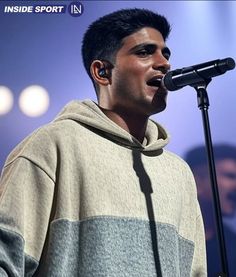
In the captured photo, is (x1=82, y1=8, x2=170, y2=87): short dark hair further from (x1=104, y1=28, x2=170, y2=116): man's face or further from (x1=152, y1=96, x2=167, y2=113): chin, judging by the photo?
(x1=152, y1=96, x2=167, y2=113): chin

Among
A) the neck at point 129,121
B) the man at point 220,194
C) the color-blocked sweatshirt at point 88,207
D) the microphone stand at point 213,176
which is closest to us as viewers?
the microphone stand at point 213,176

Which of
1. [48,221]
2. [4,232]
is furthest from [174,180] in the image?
[4,232]

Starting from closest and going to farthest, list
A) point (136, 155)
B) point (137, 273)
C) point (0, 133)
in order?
point (137, 273), point (136, 155), point (0, 133)

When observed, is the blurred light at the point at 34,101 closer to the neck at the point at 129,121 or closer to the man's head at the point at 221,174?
the neck at the point at 129,121

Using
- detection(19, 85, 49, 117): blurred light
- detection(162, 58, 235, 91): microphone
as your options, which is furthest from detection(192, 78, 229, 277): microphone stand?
detection(19, 85, 49, 117): blurred light

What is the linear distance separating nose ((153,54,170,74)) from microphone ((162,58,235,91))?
24 cm

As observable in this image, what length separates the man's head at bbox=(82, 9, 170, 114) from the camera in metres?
1.33

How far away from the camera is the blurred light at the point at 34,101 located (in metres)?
1.46

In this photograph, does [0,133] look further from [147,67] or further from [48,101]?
[147,67]

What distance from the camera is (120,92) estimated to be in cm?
129

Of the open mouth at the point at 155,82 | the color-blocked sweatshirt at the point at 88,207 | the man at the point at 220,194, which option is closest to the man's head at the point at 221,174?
the man at the point at 220,194

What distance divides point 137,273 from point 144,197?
0.18m

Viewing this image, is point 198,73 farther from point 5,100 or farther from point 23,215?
point 5,100

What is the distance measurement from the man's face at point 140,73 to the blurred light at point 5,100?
13.1 inches
